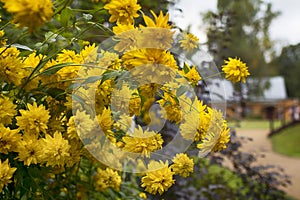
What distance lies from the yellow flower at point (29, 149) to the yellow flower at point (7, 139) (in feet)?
0.04

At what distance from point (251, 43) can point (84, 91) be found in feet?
50.8

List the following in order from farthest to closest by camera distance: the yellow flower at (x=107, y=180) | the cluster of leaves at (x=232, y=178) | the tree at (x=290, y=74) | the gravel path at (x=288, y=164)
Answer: the tree at (x=290, y=74) → the gravel path at (x=288, y=164) → the cluster of leaves at (x=232, y=178) → the yellow flower at (x=107, y=180)

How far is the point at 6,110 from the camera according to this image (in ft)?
2.30

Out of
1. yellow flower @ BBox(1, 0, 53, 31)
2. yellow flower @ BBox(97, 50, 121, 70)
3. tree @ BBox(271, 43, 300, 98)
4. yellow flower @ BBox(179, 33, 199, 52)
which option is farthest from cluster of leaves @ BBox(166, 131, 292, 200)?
tree @ BBox(271, 43, 300, 98)

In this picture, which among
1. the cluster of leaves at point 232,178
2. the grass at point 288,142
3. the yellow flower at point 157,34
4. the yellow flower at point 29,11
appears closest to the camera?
the yellow flower at point 29,11

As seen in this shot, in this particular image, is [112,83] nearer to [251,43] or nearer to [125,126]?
[125,126]

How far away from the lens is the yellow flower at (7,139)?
2.25 ft

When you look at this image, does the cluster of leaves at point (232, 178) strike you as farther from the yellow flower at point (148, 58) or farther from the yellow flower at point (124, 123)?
the yellow flower at point (148, 58)

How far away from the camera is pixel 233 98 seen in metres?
2.80

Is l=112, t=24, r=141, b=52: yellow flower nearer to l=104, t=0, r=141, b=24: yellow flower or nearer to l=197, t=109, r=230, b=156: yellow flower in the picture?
l=104, t=0, r=141, b=24: yellow flower

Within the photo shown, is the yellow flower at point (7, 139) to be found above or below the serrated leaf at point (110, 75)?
below

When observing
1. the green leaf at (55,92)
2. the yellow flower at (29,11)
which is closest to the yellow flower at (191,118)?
the green leaf at (55,92)

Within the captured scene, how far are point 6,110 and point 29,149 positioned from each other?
0.07 metres

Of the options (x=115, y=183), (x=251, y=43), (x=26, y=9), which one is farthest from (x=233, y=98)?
(x=251, y=43)
